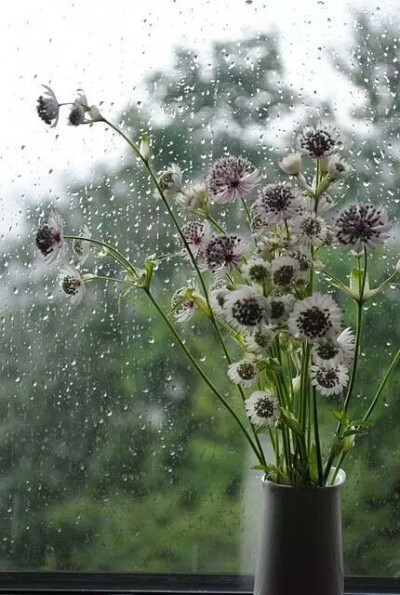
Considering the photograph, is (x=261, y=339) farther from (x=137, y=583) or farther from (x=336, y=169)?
(x=137, y=583)

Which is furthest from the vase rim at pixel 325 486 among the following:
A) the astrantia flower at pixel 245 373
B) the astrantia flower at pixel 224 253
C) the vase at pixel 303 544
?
the astrantia flower at pixel 224 253

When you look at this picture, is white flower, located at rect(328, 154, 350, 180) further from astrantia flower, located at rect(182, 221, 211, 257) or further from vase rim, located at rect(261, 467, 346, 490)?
vase rim, located at rect(261, 467, 346, 490)

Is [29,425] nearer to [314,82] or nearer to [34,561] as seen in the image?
[34,561]

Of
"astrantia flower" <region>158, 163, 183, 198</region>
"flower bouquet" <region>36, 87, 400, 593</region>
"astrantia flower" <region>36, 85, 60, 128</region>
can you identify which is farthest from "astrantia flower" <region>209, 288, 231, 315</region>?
"astrantia flower" <region>36, 85, 60, 128</region>

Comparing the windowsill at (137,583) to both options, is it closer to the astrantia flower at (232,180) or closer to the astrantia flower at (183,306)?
the astrantia flower at (183,306)

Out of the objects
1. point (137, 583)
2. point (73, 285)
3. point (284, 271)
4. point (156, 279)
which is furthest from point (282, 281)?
point (137, 583)
